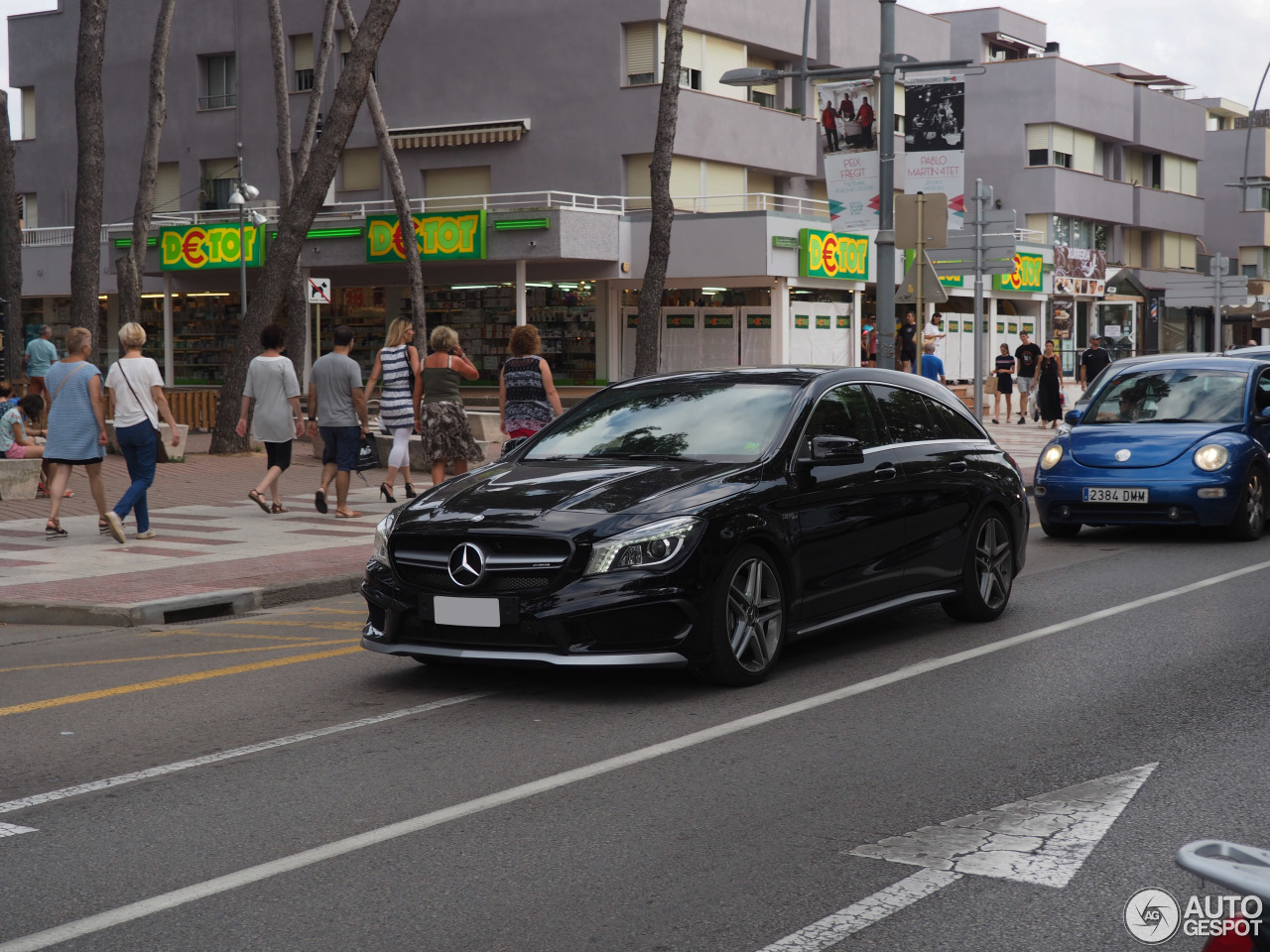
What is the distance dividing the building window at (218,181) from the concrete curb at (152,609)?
38.8m

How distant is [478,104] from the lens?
42812 millimetres

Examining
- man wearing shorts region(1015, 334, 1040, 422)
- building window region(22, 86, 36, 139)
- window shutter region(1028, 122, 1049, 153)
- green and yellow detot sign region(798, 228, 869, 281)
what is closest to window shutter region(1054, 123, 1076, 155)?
window shutter region(1028, 122, 1049, 153)

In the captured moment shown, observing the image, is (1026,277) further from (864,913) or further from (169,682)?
(864,913)

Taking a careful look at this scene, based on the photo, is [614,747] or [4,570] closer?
[614,747]

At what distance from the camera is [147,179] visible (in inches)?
1150

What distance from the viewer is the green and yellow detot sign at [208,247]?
135 feet

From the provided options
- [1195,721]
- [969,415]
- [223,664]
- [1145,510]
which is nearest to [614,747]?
[1195,721]

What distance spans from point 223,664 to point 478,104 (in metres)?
36.4

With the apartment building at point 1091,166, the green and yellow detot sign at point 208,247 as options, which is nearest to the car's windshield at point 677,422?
the green and yellow detot sign at point 208,247

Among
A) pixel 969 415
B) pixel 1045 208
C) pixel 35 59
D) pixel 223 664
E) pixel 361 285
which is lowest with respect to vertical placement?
pixel 223 664

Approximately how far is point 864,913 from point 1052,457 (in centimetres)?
999

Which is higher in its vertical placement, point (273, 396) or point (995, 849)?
point (273, 396)

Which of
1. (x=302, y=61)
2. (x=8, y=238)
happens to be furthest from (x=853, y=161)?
(x=302, y=61)

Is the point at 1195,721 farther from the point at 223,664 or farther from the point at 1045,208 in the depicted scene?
the point at 1045,208
